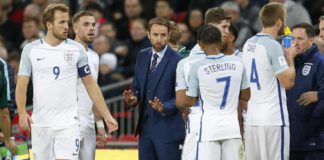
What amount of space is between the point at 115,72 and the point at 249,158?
6968mm

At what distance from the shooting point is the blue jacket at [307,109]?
1307 centimetres

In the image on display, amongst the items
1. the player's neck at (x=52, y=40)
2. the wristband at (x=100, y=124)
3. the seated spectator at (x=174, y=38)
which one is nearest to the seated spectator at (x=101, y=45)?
the seated spectator at (x=174, y=38)

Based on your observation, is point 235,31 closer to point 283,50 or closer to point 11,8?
point 283,50

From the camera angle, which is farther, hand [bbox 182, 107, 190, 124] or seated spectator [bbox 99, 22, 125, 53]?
seated spectator [bbox 99, 22, 125, 53]

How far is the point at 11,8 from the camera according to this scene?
22.2 m

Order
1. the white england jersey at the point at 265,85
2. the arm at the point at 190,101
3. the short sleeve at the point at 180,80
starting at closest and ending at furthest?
the arm at the point at 190,101
the short sleeve at the point at 180,80
the white england jersey at the point at 265,85

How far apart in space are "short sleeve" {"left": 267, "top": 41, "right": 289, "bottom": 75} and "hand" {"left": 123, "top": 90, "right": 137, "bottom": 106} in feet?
5.51

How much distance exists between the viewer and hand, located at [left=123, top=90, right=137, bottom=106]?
12938 millimetres

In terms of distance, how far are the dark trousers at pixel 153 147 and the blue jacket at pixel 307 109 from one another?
4.53 feet

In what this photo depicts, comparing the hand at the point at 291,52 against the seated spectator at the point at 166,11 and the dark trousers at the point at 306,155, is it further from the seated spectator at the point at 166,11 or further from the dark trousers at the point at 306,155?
the seated spectator at the point at 166,11

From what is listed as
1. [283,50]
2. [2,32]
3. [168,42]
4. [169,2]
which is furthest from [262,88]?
[2,32]

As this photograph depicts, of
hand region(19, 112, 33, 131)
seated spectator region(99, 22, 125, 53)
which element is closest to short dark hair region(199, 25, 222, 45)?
hand region(19, 112, 33, 131)

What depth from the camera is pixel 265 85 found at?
12.6 meters

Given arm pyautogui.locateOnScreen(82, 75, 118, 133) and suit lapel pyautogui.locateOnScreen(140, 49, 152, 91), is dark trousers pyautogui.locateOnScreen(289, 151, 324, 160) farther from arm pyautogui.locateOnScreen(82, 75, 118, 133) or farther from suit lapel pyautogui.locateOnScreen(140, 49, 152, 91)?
arm pyautogui.locateOnScreen(82, 75, 118, 133)
